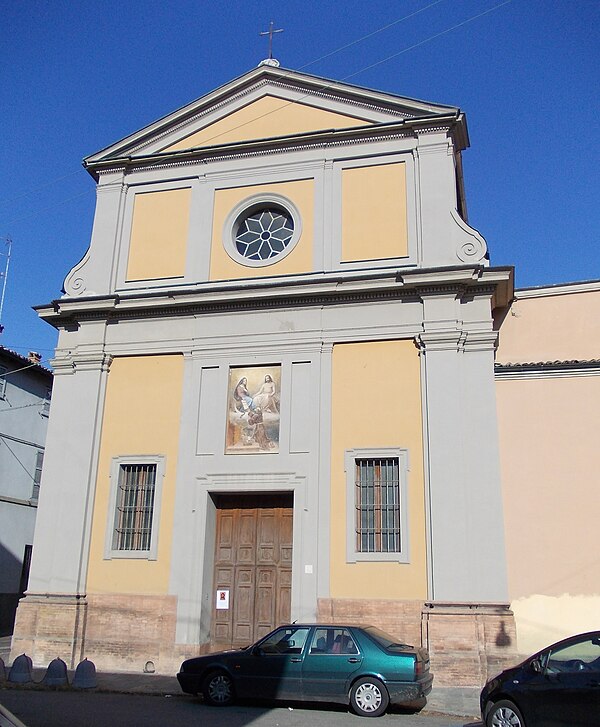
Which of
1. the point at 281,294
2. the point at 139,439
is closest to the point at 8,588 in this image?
the point at 139,439

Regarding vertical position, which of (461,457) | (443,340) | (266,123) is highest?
(266,123)

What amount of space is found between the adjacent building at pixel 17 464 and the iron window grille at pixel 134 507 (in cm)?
898

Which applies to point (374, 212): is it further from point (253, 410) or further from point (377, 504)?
point (377, 504)

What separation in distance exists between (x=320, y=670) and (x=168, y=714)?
219cm

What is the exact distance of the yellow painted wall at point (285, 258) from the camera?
16688mm

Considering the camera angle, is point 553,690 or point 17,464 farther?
point 17,464

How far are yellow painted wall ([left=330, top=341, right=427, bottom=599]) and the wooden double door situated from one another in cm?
120

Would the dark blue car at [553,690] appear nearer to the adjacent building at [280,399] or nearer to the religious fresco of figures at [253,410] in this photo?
the adjacent building at [280,399]

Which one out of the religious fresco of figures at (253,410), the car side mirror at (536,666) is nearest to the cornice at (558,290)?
the religious fresco of figures at (253,410)

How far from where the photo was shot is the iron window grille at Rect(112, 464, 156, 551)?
15672 millimetres

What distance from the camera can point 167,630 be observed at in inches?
578

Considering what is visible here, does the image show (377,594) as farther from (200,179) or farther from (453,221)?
(200,179)

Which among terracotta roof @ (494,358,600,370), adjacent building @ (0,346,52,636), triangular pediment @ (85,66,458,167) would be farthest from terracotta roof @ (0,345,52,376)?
terracotta roof @ (494,358,600,370)

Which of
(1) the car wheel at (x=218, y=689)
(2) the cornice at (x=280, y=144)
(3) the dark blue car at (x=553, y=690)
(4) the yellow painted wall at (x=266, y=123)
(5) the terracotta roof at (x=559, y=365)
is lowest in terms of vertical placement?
(1) the car wheel at (x=218, y=689)
